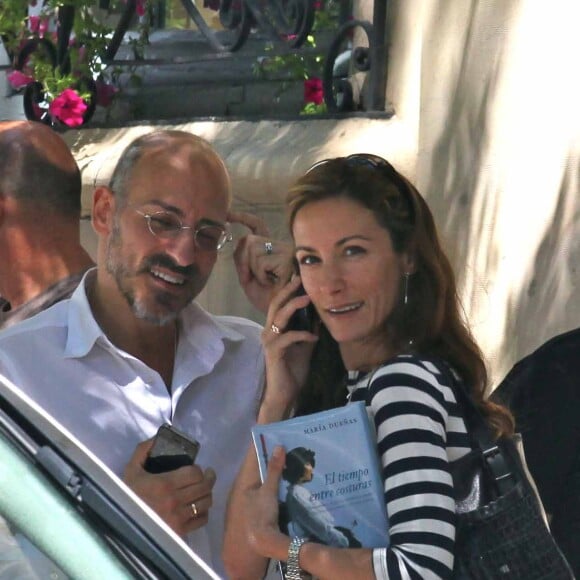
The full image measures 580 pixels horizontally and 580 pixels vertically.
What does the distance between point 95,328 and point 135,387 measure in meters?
0.14

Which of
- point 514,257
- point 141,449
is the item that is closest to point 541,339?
point 514,257

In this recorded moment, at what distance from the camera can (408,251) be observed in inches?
101

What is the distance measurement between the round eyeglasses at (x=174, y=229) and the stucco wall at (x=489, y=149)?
1548 mm

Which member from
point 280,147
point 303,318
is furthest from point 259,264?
point 280,147

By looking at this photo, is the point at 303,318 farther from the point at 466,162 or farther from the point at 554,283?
the point at 466,162

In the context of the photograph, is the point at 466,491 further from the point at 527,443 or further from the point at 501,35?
the point at 501,35

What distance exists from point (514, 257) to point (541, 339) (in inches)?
10.5

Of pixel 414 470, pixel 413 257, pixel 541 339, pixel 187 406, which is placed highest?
pixel 413 257

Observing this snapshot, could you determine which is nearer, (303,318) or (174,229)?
(303,318)

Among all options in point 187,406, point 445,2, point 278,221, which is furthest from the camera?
point 278,221

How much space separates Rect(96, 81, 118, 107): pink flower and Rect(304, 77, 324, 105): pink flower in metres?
0.99

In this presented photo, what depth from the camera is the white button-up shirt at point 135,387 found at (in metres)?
2.77

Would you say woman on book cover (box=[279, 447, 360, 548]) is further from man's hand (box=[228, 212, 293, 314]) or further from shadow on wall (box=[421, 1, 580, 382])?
shadow on wall (box=[421, 1, 580, 382])

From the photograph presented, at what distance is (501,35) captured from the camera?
4.41 metres
